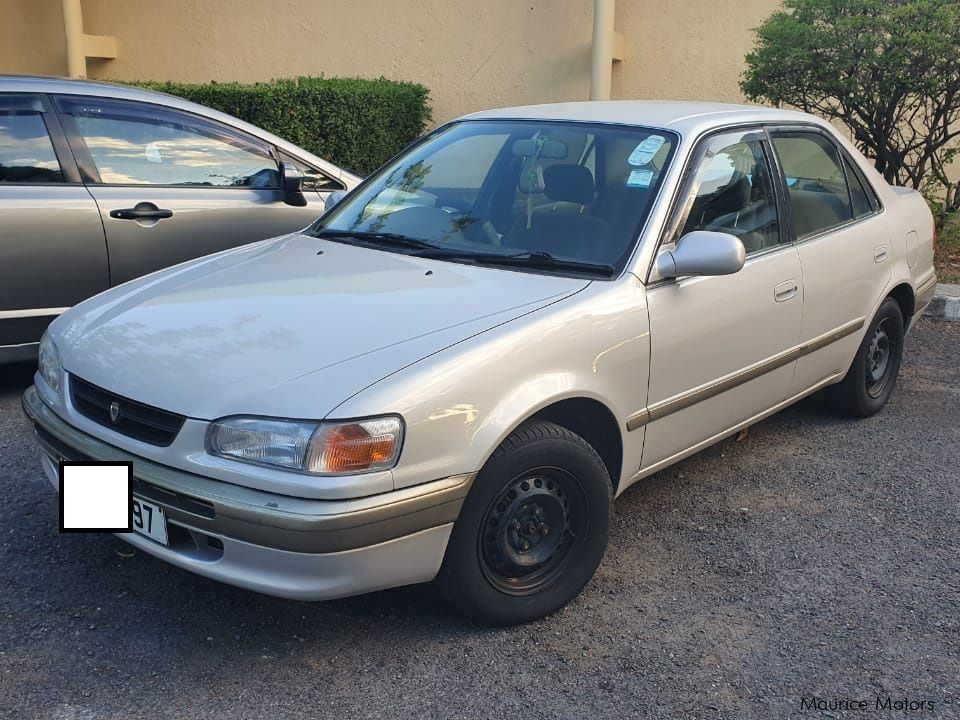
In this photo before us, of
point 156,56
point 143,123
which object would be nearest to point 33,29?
point 156,56

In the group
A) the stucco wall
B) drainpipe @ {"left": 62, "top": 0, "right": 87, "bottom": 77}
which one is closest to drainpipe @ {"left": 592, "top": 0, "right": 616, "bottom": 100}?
drainpipe @ {"left": 62, "top": 0, "right": 87, "bottom": 77}

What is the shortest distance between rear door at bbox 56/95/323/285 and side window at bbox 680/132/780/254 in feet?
8.31

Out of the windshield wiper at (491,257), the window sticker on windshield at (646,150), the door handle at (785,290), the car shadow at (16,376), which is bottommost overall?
the car shadow at (16,376)

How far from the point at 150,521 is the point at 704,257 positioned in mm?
1963

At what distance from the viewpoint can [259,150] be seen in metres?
5.74

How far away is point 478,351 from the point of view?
297 cm

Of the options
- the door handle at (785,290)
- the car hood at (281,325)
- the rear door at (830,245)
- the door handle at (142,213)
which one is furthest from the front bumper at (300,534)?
the door handle at (142,213)

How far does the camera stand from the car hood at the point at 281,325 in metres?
2.83

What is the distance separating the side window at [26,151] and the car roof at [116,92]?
0.47 feet

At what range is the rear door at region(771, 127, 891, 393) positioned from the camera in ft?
14.4

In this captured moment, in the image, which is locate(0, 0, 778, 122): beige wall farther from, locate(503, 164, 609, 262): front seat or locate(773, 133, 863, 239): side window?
locate(503, 164, 609, 262): front seat

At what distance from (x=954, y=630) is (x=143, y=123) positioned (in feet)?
14.7

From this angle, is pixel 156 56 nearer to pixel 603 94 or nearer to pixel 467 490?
pixel 603 94

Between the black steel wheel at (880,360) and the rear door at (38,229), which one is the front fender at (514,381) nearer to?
the black steel wheel at (880,360)
